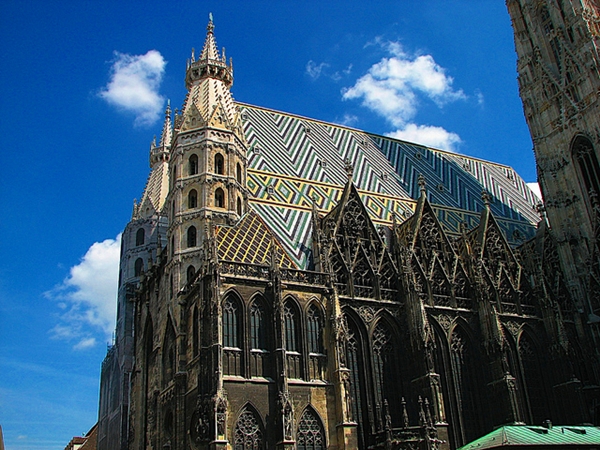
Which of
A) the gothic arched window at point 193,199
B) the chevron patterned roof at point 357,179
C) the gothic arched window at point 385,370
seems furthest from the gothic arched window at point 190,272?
the gothic arched window at point 385,370

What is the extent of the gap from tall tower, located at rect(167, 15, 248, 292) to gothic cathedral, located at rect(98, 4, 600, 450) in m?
0.11

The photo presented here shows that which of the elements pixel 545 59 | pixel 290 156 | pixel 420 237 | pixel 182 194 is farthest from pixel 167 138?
pixel 545 59

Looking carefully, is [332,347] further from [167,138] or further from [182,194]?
[167,138]

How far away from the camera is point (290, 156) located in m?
38.8

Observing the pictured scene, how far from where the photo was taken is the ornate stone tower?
36.5 metres

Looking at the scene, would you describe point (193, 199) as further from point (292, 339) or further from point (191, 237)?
point (292, 339)

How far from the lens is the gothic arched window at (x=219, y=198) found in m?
31.4

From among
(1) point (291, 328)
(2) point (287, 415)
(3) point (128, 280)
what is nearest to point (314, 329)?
(1) point (291, 328)

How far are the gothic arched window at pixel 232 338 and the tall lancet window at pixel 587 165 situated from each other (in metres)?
23.0

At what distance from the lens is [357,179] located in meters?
39.8

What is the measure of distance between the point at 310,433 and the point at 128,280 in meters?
21.8

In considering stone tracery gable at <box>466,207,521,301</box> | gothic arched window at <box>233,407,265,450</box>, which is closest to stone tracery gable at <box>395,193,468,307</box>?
stone tracery gable at <box>466,207,521,301</box>

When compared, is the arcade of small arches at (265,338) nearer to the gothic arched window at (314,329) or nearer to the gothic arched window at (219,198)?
the gothic arched window at (314,329)

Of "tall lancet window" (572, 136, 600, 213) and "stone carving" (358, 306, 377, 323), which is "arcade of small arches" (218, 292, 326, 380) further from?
"tall lancet window" (572, 136, 600, 213)
